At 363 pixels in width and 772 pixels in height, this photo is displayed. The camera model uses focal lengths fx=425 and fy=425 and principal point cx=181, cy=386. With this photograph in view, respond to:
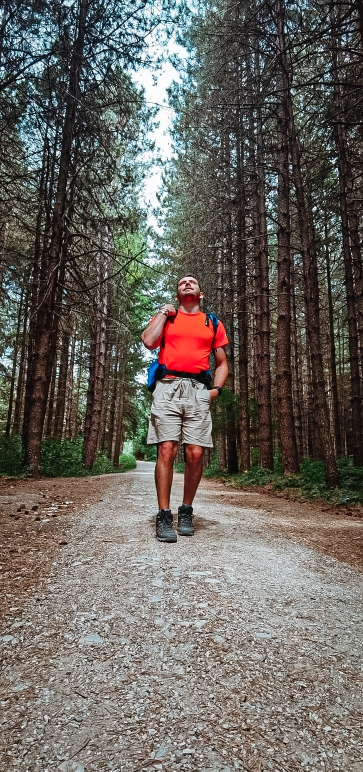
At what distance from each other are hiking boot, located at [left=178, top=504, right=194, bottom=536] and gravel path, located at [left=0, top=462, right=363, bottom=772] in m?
0.87

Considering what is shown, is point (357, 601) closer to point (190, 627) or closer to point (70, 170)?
point (190, 627)

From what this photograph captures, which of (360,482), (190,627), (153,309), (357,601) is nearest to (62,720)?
(190,627)

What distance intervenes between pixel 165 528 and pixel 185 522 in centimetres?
36

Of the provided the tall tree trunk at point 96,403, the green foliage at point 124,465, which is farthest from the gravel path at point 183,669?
the green foliage at point 124,465

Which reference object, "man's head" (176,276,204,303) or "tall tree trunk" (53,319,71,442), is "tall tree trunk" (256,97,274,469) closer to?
"man's head" (176,276,204,303)

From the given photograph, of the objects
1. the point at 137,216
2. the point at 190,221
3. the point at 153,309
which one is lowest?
the point at 137,216

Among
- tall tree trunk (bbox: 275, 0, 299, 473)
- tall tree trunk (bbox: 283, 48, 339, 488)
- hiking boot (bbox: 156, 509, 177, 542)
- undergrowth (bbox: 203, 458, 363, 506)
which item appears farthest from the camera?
tall tree trunk (bbox: 275, 0, 299, 473)

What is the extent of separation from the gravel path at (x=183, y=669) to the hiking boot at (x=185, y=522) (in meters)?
0.87

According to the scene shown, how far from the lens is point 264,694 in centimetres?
142

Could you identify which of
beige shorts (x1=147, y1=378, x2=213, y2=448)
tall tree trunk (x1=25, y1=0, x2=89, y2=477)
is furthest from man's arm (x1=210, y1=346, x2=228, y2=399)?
tall tree trunk (x1=25, y1=0, x2=89, y2=477)

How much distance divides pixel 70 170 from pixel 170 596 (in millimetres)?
9960

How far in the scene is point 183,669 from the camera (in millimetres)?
1558

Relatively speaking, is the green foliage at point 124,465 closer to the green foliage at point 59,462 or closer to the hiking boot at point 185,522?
the green foliage at point 59,462

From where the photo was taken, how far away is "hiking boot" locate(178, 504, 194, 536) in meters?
3.75
